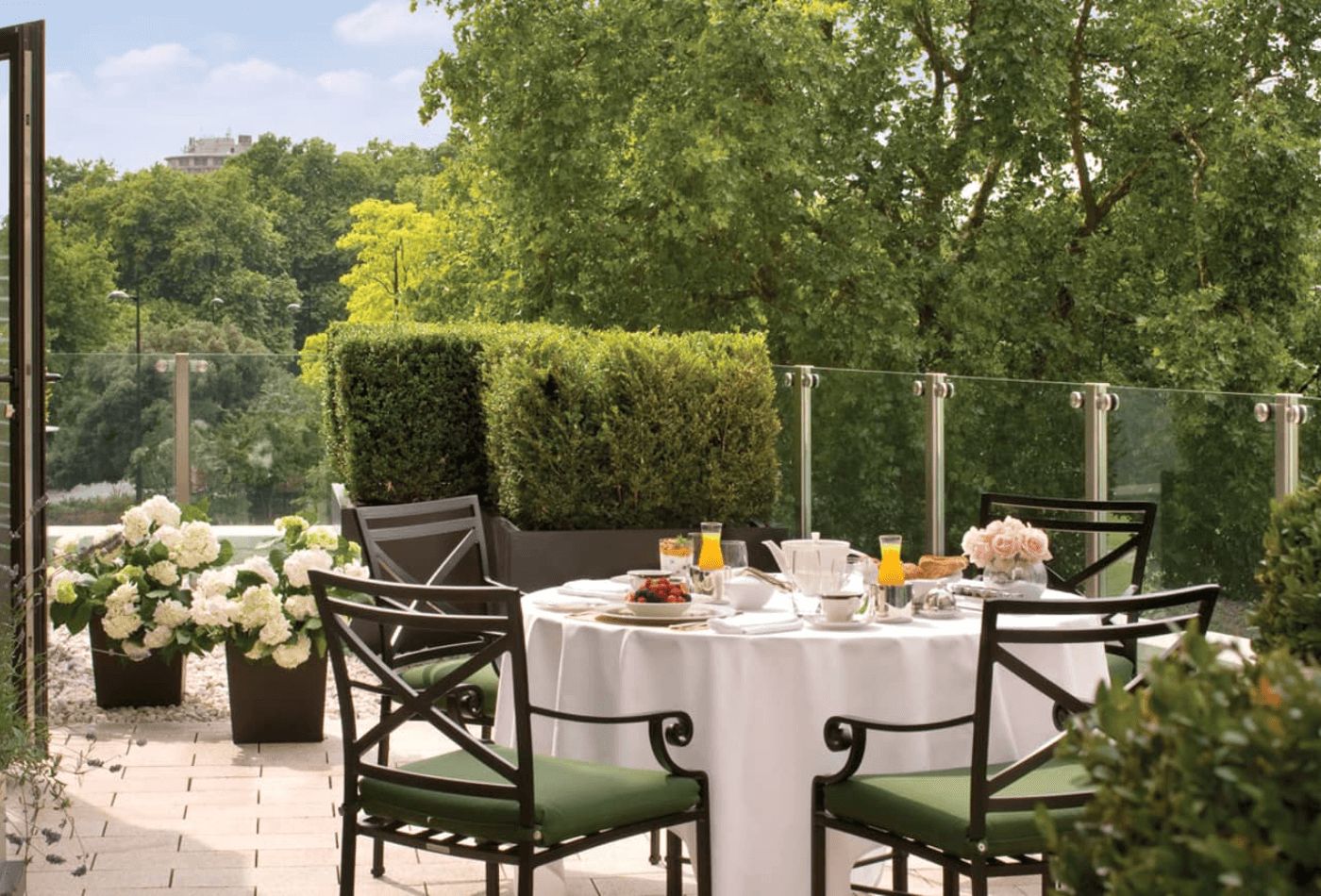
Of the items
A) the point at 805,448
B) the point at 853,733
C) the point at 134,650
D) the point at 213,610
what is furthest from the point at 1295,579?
the point at 805,448

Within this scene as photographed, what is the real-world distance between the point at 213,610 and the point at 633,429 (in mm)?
2124

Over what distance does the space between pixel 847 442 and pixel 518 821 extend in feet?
15.5

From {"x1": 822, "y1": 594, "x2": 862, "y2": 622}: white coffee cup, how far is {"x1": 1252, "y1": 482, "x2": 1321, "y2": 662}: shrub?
1235 mm

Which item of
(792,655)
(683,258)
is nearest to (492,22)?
(683,258)

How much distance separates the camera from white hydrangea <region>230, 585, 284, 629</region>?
6250 mm

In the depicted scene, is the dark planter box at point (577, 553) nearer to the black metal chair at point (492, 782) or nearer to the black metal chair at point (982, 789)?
the black metal chair at point (492, 782)

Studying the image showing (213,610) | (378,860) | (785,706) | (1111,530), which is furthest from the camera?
(213,610)

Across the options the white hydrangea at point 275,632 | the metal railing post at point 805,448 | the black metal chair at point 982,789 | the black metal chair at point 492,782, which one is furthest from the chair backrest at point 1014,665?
the metal railing post at point 805,448

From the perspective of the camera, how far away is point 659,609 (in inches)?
161

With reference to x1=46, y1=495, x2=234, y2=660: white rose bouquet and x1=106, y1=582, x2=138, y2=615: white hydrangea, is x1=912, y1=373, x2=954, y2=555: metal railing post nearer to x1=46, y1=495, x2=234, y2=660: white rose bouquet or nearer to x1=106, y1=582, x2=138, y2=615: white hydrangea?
x1=46, y1=495, x2=234, y2=660: white rose bouquet

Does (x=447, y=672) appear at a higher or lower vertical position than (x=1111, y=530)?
lower

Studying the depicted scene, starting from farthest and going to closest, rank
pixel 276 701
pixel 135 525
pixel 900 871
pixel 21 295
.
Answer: pixel 135 525, pixel 276 701, pixel 21 295, pixel 900 871

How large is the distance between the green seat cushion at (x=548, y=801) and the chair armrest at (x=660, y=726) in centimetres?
3

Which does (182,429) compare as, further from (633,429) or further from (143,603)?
(633,429)
